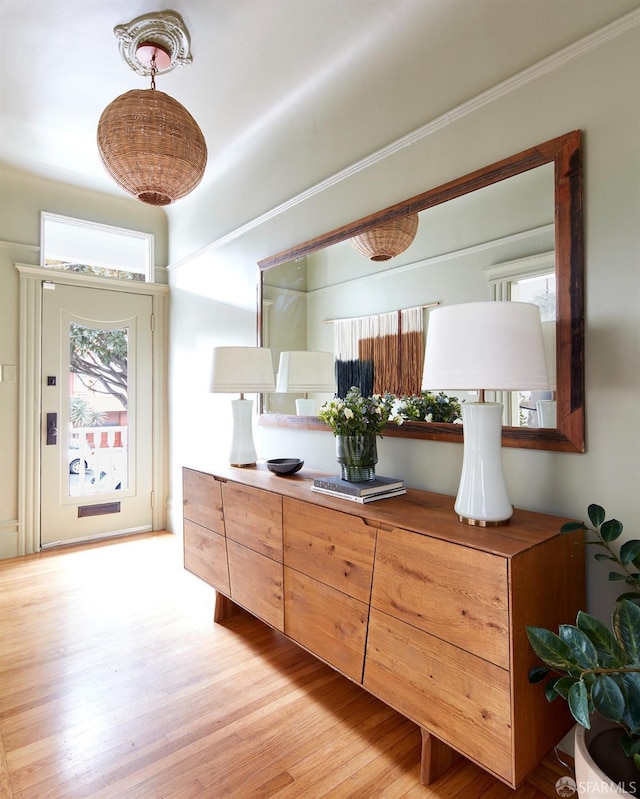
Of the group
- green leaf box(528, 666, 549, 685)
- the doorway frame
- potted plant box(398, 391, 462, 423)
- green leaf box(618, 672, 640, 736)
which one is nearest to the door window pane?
the doorway frame

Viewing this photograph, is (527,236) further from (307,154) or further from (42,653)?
(42,653)

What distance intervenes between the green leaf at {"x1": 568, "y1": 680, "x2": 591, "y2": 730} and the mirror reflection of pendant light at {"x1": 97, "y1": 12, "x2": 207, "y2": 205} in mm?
2273

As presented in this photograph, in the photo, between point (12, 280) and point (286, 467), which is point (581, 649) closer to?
point (286, 467)

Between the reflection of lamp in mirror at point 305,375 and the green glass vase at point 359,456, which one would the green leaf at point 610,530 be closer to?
the green glass vase at point 359,456

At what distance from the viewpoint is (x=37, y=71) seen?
7.81 ft

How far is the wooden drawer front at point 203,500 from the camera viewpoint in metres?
2.32

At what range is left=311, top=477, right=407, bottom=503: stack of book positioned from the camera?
173cm

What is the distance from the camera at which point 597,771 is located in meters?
1.04

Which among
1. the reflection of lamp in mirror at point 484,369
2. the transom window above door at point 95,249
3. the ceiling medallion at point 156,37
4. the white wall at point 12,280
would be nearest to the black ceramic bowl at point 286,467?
the reflection of lamp in mirror at point 484,369

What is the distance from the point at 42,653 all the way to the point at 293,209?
2.61 meters

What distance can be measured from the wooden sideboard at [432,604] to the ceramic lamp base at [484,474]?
0.18 feet

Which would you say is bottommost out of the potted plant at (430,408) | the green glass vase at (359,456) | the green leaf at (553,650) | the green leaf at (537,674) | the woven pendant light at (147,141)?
the green leaf at (537,674)

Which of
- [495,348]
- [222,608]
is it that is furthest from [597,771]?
[222,608]

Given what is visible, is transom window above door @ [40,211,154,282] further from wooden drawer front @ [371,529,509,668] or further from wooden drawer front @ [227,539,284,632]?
wooden drawer front @ [371,529,509,668]
